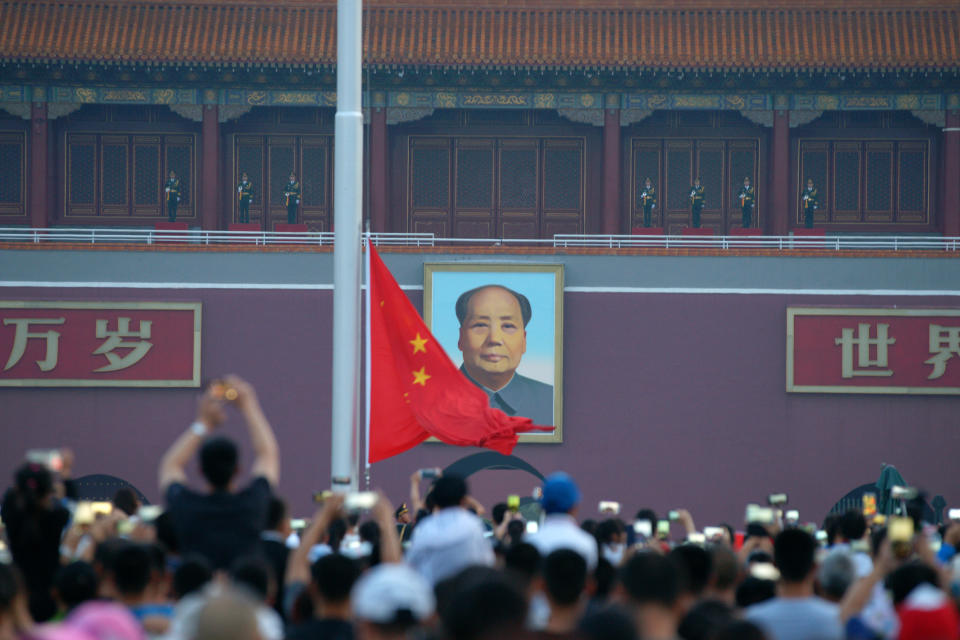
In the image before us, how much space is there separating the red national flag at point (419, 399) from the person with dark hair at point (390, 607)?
6526 mm

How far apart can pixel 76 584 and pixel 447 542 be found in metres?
1.56

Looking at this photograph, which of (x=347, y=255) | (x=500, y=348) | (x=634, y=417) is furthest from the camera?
(x=634, y=417)

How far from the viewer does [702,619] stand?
4.54m

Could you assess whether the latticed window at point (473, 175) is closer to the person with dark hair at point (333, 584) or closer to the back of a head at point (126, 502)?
the back of a head at point (126, 502)

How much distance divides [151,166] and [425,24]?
4666 millimetres

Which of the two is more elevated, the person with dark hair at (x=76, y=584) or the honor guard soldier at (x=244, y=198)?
the honor guard soldier at (x=244, y=198)

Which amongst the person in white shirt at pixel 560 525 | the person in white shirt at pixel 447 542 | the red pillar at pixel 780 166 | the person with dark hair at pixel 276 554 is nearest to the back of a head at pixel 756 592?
the person in white shirt at pixel 560 525

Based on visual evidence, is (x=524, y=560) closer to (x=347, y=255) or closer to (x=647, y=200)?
(x=347, y=255)

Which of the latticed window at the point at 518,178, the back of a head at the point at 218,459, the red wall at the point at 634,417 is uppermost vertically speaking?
the latticed window at the point at 518,178

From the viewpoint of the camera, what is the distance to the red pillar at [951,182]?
19.6 meters

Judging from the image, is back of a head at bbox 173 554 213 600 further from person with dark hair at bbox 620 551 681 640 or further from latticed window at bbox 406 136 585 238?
latticed window at bbox 406 136 585 238

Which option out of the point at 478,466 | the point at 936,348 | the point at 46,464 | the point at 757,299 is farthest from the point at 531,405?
the point at 46,464

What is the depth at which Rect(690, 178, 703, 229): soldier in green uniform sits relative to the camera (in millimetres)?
20188

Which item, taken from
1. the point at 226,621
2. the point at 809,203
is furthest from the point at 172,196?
the point at 226,621
